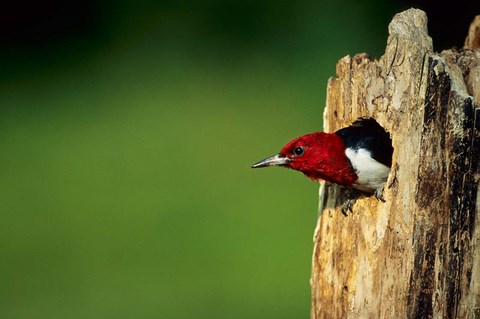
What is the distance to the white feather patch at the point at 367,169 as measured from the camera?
15.5ft

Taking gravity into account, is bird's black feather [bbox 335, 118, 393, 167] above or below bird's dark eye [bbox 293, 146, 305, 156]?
above

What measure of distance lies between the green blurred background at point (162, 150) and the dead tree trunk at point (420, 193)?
10.6ft

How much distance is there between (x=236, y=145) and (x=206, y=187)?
75cm

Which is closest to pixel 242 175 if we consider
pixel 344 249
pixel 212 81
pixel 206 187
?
pixel 206 187

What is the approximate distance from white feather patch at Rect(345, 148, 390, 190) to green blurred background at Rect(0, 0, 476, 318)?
2.96m

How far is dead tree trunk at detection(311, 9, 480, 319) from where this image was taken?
4.11 metres

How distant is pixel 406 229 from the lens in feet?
13.8

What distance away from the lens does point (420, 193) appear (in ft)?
13.6

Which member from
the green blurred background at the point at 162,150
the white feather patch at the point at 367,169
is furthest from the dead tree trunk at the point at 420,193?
the green blurred background at the point at 162,150

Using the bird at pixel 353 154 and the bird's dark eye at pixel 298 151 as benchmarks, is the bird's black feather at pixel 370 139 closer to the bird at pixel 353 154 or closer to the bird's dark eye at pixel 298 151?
the bird at pixel 353 154

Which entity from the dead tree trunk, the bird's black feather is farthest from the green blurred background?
the dead tree trunk

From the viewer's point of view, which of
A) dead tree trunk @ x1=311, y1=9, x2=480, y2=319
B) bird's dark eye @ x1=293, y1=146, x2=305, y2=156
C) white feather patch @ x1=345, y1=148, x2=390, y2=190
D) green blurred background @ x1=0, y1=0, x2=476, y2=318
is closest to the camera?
dead tree trunk @ x1=311, y1=9, x2=480, y2=319

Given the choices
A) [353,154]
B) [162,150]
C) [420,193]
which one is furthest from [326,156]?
[162,150]

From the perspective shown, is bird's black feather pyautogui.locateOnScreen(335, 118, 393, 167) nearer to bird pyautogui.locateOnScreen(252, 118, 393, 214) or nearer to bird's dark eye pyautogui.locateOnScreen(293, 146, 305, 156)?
bird pyautogui.locateOnScreen(252, 118, 393, 214)
